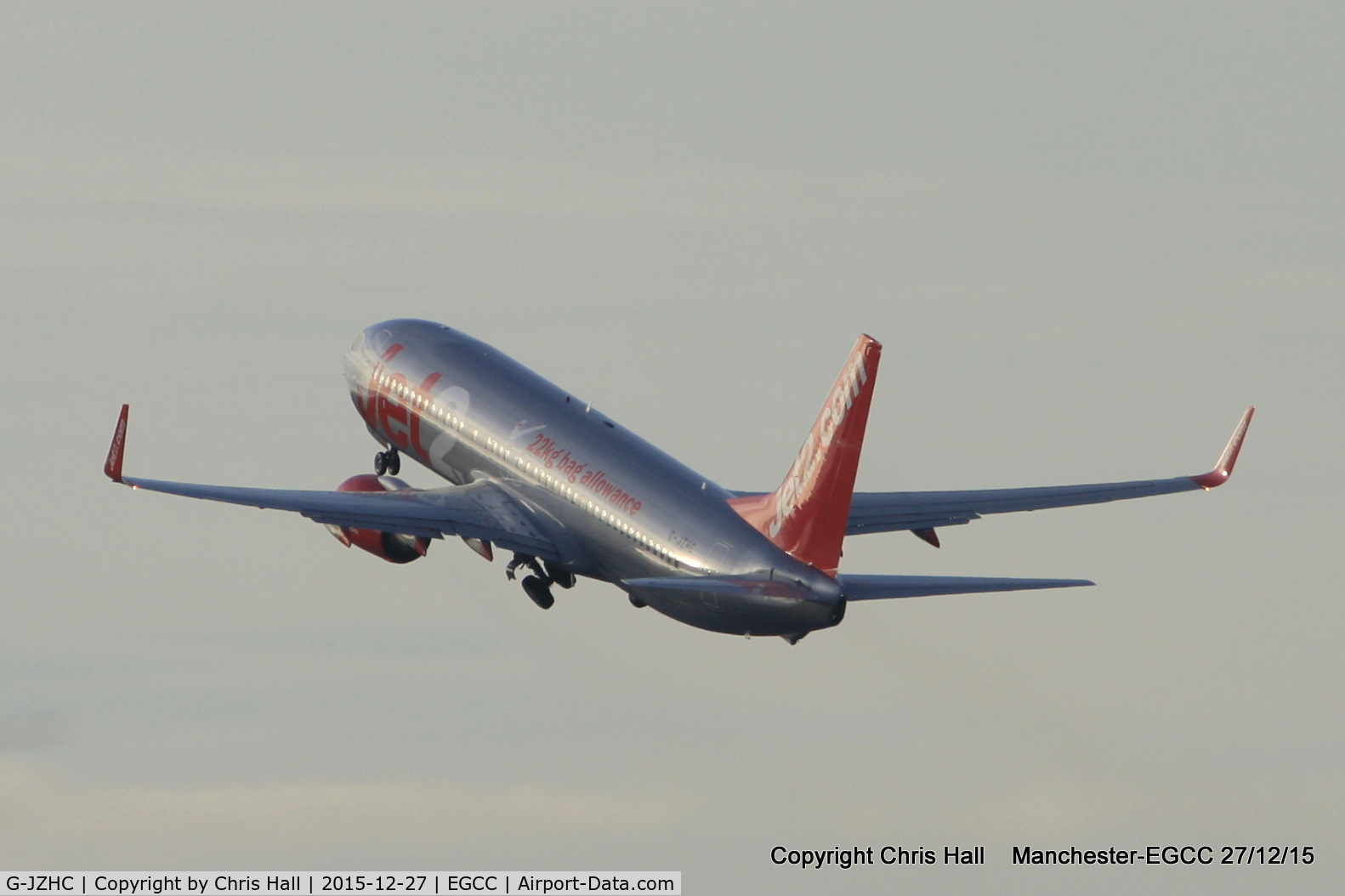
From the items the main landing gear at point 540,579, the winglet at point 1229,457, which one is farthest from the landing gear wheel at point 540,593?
the winglet at point 1229,457

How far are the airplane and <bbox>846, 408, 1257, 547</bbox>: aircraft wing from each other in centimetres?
5

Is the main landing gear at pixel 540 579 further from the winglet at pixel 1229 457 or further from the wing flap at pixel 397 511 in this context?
the winglet at pixel 1229 457

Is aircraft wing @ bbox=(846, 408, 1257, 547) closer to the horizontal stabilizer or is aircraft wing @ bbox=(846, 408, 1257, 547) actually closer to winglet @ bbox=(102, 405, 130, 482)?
the horizontal stabilizer

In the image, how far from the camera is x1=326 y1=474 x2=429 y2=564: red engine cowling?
76.2 meters

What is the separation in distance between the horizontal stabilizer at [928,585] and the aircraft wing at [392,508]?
12119mm

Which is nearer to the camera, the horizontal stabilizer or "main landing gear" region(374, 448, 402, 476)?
the horizontal stabilizer

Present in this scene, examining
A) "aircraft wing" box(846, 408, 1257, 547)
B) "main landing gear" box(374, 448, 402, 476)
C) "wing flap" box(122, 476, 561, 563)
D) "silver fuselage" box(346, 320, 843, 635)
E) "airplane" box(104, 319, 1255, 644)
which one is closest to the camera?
"airplane" box(104, 319, 1255, 644)

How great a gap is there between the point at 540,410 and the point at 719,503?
32.3ft

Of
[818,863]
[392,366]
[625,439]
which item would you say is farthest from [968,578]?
[392,366]

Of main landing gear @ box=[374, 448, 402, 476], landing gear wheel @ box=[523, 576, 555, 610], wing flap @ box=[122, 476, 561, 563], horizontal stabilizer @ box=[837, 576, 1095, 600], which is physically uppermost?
main landing gear @ box=[374, 448, 402, 476]

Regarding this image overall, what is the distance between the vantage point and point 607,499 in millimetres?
71688

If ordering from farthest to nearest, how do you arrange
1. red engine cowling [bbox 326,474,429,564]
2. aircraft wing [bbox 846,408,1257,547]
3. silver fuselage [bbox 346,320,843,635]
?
red engine cowling [bbox 326,474,429,564], aircraft wing [bbox 846,408,1257,547], silver fuselage [bbox 346,320,843,635]

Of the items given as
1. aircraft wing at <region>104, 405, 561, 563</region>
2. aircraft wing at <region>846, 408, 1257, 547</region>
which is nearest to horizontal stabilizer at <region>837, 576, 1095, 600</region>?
aircraft wing at <region>846, 408, 1257, 547</region>

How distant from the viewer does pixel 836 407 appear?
62438 mm
